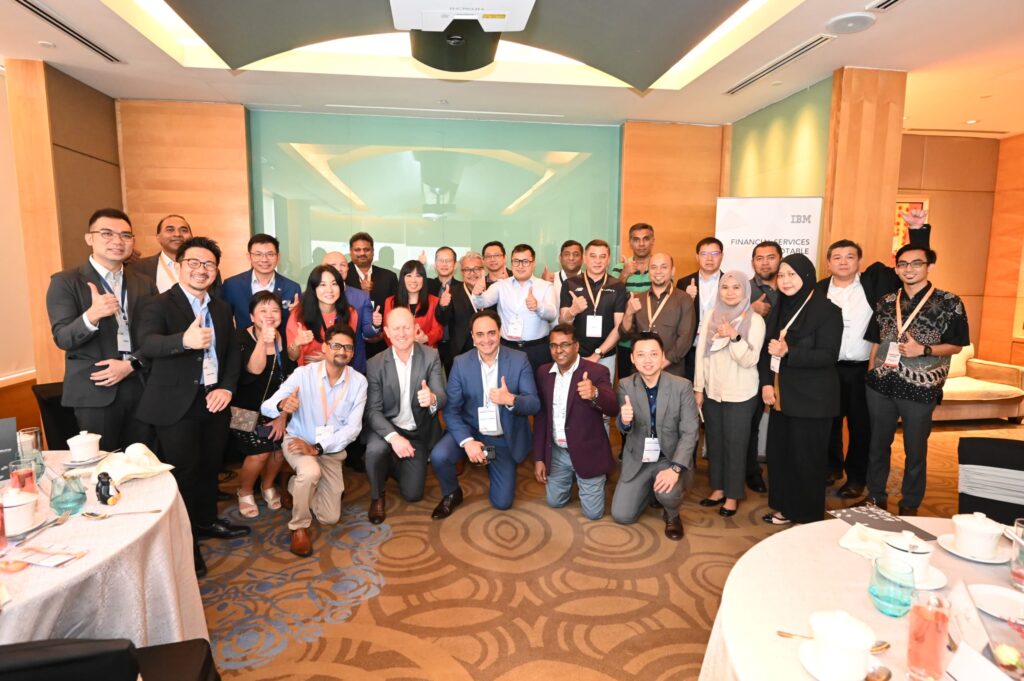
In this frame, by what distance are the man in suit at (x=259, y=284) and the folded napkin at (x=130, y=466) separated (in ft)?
5.45

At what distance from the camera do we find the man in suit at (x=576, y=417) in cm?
349

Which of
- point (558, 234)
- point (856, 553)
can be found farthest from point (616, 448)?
point (856, 553)

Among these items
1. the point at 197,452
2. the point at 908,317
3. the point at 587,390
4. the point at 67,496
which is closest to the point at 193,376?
the point at 197,452

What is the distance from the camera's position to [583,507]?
359 centimetres

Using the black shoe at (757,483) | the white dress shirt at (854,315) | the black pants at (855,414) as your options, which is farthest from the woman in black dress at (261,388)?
the black pants at (855,414)

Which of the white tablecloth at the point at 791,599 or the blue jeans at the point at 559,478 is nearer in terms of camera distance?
the white tablecloth at the point at 791,599

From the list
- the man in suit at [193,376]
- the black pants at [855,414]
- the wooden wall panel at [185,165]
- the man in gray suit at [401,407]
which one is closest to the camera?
the man in suit at [193,376]

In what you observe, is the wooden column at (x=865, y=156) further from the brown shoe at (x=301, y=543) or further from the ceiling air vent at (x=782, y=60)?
the brown shoe at (x=301, y=543)

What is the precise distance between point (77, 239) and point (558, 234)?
4823 millimetres

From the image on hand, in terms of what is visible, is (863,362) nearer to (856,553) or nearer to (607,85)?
(856,553)

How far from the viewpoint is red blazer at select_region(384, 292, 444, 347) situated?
14.1ft

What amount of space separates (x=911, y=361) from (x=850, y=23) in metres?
2.29

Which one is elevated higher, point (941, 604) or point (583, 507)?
point (941, 604)

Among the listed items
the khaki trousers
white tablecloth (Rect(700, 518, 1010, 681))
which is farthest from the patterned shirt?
the khaki trousers
